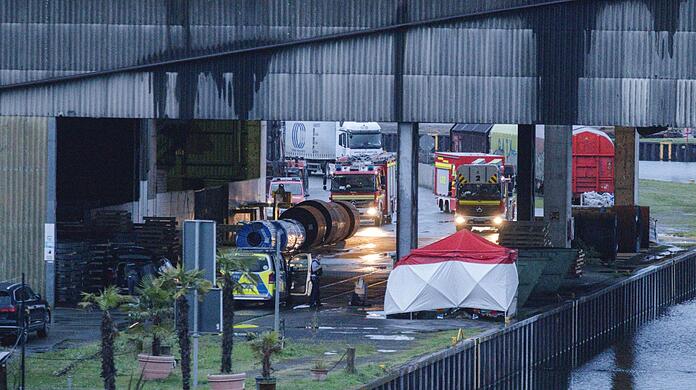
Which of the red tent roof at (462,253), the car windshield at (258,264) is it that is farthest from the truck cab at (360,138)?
the red tent roof at (462,253)

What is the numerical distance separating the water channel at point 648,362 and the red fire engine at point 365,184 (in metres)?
30.6

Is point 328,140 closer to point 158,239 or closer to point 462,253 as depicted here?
point 158,239

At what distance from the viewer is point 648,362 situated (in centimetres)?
4697

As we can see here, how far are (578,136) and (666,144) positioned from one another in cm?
11337

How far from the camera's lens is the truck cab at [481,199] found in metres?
81.1

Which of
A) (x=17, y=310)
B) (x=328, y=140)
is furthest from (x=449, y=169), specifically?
(x=17, y=310)

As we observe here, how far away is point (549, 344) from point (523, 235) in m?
15.4

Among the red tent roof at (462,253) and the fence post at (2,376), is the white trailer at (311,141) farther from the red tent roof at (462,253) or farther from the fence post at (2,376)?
the fence post at (2,376)

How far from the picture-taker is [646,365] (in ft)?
152

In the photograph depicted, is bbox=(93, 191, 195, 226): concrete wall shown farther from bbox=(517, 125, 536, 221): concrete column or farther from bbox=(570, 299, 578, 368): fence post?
bbox=(570, 299, 578, 368): fence post

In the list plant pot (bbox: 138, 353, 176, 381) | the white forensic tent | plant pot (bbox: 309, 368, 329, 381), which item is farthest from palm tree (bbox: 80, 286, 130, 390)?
the white forensic tent

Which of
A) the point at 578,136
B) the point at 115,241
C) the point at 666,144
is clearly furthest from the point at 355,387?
the point at 666,144

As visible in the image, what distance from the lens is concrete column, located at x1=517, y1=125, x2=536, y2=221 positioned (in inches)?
2591

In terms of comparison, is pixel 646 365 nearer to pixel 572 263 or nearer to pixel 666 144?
pixel 572 263
